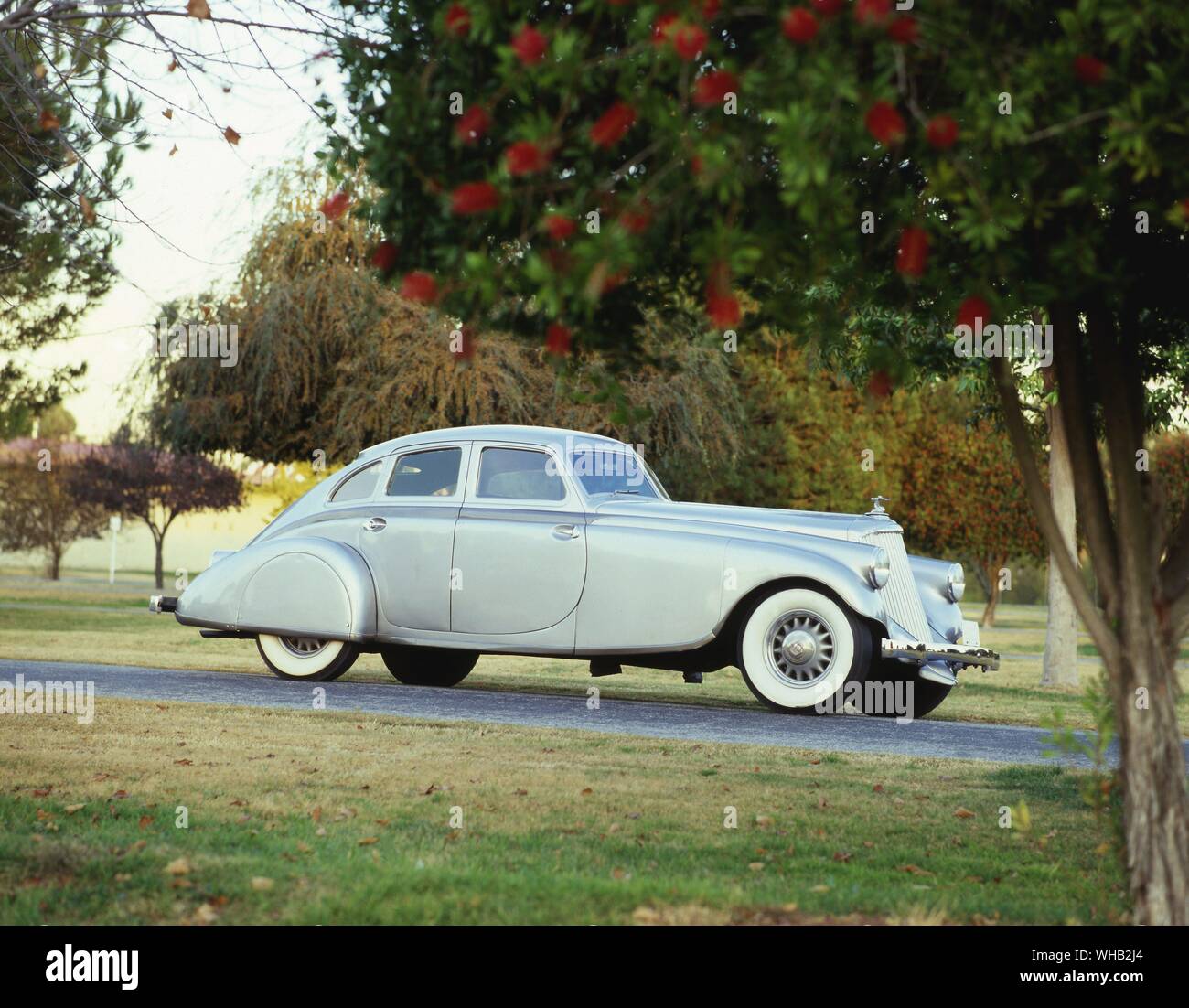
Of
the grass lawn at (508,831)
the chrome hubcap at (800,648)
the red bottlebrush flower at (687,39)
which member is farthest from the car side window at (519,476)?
the red bottlebrush flower at (687,39)

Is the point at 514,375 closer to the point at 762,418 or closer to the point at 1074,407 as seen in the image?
the point at 762,418

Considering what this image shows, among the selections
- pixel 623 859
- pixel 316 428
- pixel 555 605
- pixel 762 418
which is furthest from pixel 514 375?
pixel 623 859

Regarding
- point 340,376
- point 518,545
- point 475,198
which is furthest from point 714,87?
point 340,376

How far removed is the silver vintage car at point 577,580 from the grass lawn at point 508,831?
1.67 metres

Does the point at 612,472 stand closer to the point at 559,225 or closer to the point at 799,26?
the point at 559,225

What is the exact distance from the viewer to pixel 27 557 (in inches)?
2502

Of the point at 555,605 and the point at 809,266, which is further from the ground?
the point at 809,266

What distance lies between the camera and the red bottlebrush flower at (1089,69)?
152 inches

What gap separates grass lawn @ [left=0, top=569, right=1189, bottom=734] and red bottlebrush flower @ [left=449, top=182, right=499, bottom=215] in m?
5.43

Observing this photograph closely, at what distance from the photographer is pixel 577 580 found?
10852 millimetres

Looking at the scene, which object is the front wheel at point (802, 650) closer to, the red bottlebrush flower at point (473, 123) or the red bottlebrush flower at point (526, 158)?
the red bottlebrush flower at point (473, 123)

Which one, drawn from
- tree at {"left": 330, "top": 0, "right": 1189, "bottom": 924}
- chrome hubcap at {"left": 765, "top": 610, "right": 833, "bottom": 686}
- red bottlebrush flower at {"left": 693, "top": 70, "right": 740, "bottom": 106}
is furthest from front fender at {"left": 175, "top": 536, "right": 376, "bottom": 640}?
red bottlebrush flower at {"left": 693, "top": 70, "right": 740, "bottom": 106}

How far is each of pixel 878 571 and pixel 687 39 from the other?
7027 mm
